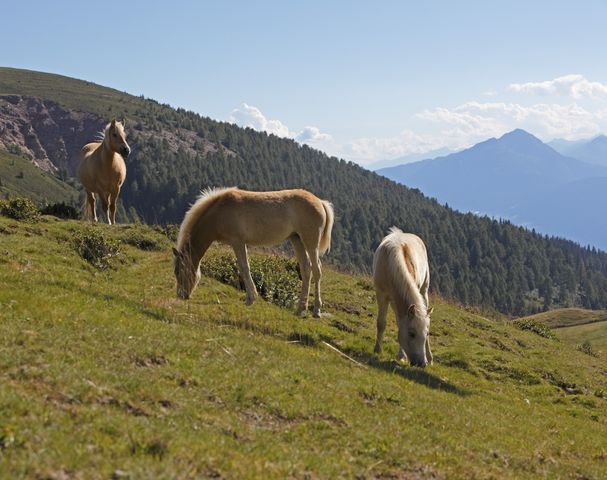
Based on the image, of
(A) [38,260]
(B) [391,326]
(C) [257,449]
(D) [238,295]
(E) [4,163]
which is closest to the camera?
(C) [257,449]

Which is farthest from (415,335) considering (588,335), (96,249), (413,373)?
(588,335)

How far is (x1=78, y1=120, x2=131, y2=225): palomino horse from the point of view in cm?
2280

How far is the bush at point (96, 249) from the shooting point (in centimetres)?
1824

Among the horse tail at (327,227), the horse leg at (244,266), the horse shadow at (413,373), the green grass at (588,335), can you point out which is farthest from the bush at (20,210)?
the green grass at (588,335)

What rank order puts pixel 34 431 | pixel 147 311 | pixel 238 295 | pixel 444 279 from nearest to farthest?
pixel 34 431, pixel 147 311, pixel 238 295, pixel 444 279

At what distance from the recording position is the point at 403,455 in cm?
796

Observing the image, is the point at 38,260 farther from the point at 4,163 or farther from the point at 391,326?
the point at 4,163

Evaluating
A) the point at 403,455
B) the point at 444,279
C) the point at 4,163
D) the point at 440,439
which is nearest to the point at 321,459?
the point at 403,455

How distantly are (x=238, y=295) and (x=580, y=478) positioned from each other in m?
11.2

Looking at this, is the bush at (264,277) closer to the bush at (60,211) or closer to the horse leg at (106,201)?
the horse leg at (106,201)

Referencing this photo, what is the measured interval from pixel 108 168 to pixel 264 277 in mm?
8538

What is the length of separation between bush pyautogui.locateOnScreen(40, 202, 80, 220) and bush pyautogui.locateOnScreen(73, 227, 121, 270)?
6.04m

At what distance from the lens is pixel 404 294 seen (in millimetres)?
14211

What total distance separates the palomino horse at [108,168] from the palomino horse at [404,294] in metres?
12.0
